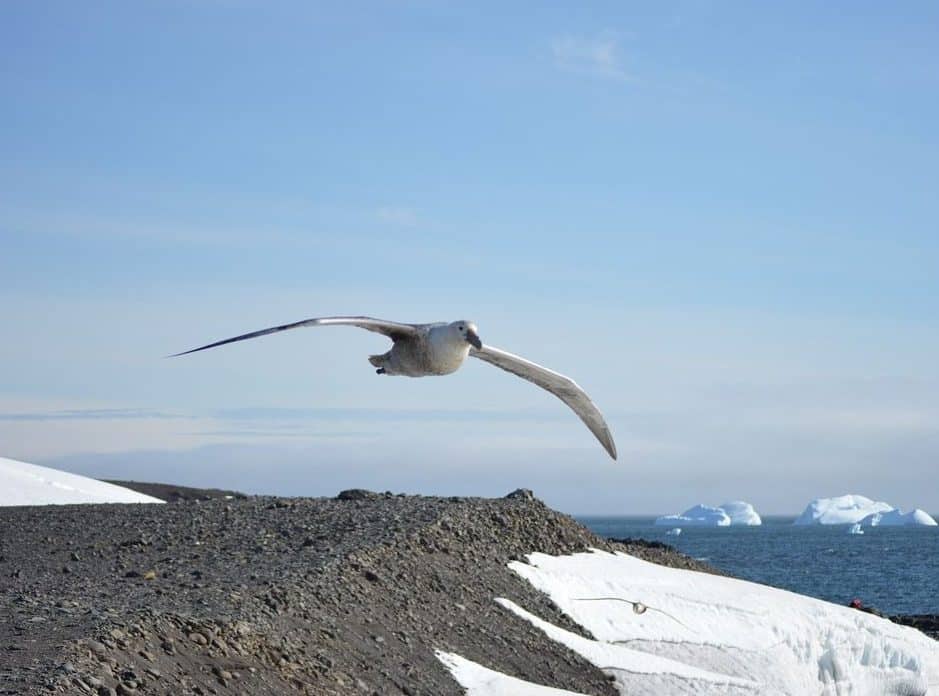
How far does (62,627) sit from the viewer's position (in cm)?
1249

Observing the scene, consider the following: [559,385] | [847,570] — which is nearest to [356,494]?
[559,385]

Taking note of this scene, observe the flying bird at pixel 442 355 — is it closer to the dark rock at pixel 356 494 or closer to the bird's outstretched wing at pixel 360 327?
the bird's outstretched wing at pixel 360 327

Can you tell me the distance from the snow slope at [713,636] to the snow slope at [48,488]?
13.4 meters

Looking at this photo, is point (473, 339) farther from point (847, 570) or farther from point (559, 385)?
point (847, 570)

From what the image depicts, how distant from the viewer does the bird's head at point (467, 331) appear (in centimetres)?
1616

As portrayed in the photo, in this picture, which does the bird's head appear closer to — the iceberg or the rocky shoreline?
the rocky shoreline

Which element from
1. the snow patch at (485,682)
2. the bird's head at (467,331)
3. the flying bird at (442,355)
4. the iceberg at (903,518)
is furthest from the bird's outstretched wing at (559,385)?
the iceberg at (903,518)

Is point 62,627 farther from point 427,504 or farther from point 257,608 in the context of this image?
point 427,504

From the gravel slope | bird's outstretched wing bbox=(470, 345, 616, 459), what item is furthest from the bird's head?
the gravel slope

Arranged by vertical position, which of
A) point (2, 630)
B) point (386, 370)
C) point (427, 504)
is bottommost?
point (2, 630)

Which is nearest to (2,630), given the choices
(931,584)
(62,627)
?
(62,627)

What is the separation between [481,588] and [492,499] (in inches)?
161

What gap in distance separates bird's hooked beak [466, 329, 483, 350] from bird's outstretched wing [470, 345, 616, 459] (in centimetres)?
89

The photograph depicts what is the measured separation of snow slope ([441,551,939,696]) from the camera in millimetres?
19016
